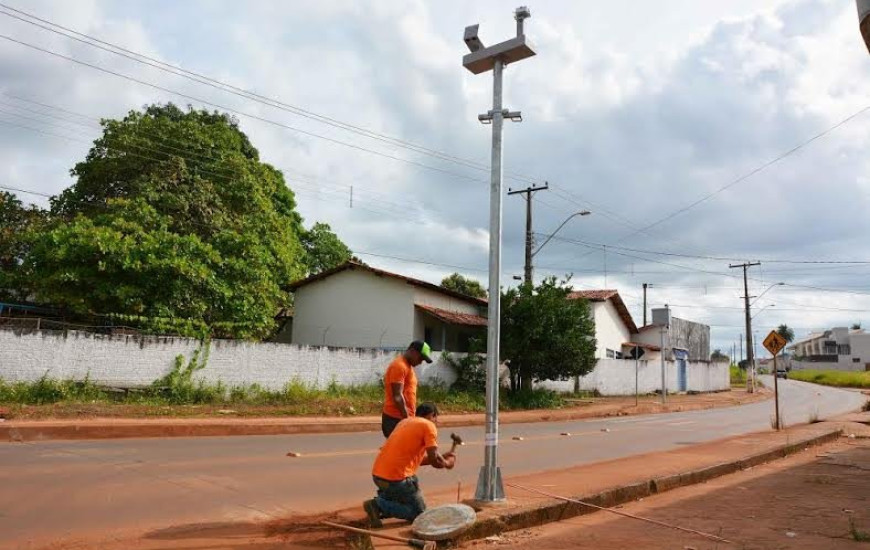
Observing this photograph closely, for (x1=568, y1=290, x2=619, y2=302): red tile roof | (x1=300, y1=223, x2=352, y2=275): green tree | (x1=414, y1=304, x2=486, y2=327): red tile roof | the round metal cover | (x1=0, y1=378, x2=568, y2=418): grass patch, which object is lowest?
the round metal cover

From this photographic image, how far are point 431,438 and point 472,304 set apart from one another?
74.4 feet

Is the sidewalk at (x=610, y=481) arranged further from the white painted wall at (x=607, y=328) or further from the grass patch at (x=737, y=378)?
the grass patch at (x=737, y=378)

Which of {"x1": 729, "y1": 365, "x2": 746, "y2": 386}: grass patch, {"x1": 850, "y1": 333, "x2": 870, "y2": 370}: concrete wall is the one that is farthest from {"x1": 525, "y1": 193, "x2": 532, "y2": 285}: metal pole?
{"x1": 850, "y1": 333, "x2": 870, "y2": 370}: concrete wall

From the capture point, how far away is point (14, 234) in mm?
23719

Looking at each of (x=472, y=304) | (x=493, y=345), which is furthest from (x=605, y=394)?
(x=493, y=345)

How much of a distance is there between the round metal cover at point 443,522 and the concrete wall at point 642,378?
2294 centimetres

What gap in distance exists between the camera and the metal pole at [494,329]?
6688mm

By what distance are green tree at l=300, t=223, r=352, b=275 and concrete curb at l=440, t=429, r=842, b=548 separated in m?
27.3

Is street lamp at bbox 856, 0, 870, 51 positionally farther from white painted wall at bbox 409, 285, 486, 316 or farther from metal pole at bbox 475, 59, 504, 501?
white painted wall at bbox 409, 285, 486, 316

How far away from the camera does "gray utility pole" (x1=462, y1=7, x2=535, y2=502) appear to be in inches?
264

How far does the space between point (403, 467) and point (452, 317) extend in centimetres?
1925

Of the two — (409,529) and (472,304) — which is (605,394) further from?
(409,529)

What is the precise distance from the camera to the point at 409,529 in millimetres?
5707

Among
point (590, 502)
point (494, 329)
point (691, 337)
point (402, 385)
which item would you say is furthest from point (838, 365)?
point (402, 385)
